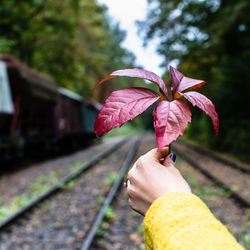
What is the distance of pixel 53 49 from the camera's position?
665 inches

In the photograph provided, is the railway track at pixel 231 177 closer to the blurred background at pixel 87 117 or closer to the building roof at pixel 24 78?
the blurred background at pixel 87 117

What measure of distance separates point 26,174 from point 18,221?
4.14 metres

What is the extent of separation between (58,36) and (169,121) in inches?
653

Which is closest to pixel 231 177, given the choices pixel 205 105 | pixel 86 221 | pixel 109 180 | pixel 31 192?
pixel 109 180

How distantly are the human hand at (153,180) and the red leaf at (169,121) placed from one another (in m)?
0.15

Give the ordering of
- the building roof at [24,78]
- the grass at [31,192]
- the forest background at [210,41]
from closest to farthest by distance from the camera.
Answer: the grass at [31,192] → the building roof at [24,78] → the forest background at [210,41]

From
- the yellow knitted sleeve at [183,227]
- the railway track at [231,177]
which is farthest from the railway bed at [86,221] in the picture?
the yellow knitted sleeve at [183,227]

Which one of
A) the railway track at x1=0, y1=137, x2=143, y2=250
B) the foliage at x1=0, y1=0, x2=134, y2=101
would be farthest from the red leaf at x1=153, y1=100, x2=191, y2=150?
the foliage at x1=0, y1=0, x2=134, y2=101

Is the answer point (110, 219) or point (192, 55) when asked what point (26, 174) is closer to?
point (110, 219)

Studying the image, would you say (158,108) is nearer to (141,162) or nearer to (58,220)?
(141,162)

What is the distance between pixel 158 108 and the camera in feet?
2.26

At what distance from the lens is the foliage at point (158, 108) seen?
658mm

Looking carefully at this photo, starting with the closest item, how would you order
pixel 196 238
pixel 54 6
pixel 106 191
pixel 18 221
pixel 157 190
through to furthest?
pixel 196 238
pixel 157 190
pixel 18 221
pixel 106 191
pixel 54 6

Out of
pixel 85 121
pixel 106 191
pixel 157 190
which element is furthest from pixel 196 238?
pixel 85 121
